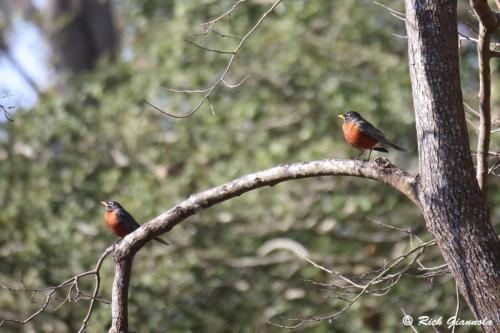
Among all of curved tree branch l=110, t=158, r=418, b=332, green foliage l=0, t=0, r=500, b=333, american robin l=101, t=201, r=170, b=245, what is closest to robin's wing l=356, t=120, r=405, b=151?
curved tree branch l=110, t=158, r=418, b=332

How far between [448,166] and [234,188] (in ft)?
3.69

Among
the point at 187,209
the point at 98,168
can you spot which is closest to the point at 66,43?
the point at 98,168

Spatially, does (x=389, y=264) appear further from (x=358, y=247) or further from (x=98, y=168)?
(x=98, y=168)

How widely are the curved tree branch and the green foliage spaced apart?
4554 mm

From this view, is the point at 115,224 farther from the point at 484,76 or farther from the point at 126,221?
the point at 484,76

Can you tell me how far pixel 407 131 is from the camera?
32.5ft

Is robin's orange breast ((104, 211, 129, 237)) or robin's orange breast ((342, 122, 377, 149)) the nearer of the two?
robin's orange breast ((342, 122, 377, 149))

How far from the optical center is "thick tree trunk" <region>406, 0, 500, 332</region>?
4238 mm

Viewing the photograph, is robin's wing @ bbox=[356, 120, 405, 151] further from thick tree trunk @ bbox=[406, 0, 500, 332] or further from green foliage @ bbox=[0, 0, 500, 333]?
green foliage @ bbox=[0, 0, 500, 333]

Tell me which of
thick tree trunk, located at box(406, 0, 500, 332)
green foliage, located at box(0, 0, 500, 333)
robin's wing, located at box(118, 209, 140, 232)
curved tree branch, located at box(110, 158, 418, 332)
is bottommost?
thick tree trunk, located at box(406, 0, 500, 332)

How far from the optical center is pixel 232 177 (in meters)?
10.1

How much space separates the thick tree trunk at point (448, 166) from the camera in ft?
13.9

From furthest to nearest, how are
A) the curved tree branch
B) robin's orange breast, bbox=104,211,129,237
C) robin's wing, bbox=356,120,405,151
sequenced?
robin's orange breast, bbox=104,211,129,237
robin's wing, bbox=356,120,405,151
the curved tree branch

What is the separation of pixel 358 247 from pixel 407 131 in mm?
1502
